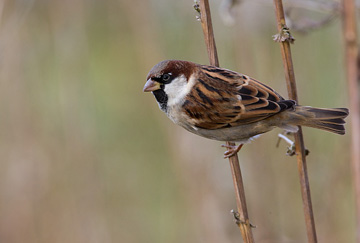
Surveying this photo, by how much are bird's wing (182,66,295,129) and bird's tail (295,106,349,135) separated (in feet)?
0.51

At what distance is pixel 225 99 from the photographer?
250cm

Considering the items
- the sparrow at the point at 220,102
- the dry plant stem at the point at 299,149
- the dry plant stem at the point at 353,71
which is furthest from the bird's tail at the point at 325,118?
the dry plant stem at the point at 353,71

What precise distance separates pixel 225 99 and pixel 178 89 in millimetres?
258

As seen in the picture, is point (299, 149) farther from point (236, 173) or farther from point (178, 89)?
point (178, 89)

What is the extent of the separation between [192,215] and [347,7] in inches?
89.5

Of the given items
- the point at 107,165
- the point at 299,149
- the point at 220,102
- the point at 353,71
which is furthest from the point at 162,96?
the point at 107,165

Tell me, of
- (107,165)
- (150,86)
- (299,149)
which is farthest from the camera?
(107,165)

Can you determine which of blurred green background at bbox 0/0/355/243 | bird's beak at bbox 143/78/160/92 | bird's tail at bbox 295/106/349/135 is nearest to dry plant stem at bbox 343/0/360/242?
bird's tail at bbox 295/106/349/135

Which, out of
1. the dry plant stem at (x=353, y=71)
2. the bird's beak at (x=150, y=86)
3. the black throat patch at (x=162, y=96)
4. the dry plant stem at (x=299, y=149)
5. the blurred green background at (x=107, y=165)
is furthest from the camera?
the blurred green background at (x=107, y=165)

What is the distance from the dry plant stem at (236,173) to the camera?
79.4 inches

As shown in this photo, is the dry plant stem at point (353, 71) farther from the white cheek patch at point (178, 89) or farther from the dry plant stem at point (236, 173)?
the white cheek patch at point (178, 89)

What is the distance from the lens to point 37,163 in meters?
3.39

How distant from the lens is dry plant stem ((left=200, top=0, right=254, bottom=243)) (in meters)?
2.02

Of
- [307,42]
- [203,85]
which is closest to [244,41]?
[307,42]
